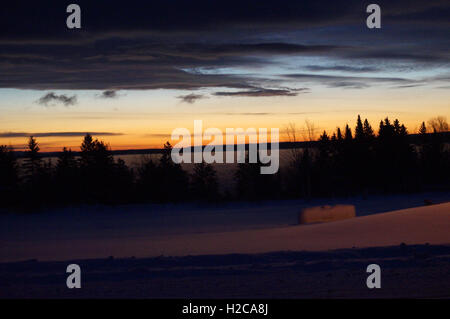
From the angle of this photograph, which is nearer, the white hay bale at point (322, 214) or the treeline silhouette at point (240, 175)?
the white hay bale at point (322, 214)

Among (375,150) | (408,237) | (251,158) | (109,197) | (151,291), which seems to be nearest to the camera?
(151,291)

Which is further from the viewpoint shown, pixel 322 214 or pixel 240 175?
pixel 240 175

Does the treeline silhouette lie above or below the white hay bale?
above

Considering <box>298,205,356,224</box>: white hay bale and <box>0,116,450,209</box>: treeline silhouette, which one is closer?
<box>298,205,356,224</box>: white hay bale

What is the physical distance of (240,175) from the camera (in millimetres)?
45250

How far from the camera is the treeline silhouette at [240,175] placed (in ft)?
134

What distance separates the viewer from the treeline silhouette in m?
41.0

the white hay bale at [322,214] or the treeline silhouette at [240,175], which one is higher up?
the treeline silhouette at [240,175]

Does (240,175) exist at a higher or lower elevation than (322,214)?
higher
